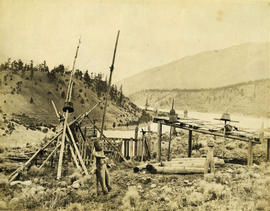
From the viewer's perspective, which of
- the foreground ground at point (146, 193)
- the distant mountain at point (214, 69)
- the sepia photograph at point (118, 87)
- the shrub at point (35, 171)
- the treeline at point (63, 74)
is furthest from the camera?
the treeline at point (63, 74)

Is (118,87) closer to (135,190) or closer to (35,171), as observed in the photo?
(135,190)

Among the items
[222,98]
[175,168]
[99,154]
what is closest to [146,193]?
[175,168]

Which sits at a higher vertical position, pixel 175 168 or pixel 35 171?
pixel 175 168

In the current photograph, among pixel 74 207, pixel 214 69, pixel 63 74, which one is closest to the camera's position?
pixel 74 207

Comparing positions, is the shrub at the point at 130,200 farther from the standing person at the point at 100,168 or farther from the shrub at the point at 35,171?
the shrub at the point at 35,171

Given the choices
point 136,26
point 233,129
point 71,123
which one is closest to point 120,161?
point 71,123

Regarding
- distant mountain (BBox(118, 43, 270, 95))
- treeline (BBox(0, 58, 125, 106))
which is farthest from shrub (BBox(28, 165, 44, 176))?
distant mountain (BBox(118, 43, 270, 95))

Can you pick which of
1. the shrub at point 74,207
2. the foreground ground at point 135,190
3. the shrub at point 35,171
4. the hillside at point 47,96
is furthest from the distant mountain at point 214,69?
the shrub at point 74,207

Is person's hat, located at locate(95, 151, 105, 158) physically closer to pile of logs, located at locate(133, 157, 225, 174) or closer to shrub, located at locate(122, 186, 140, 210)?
shrub, located at locate(122, 186, 140, 210)
